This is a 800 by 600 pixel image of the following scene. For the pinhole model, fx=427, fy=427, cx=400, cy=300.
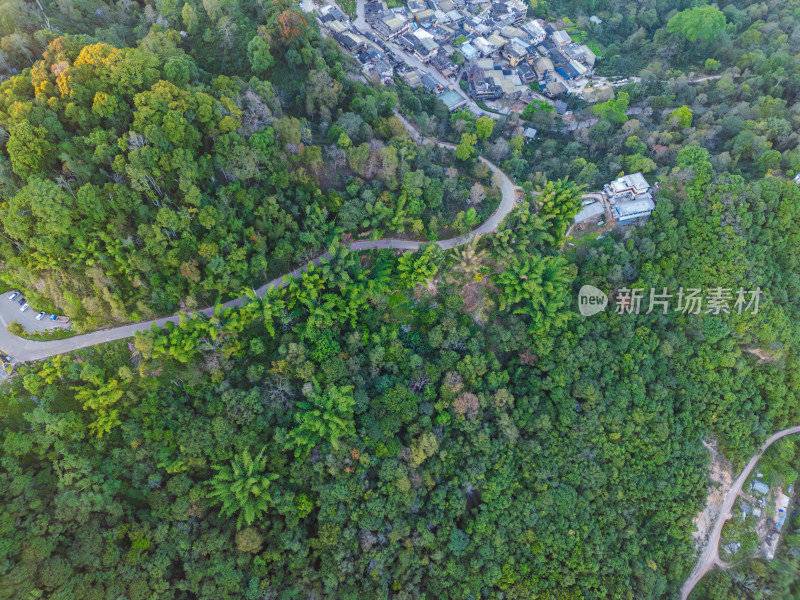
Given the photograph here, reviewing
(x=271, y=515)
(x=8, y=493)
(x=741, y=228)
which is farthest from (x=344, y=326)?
(x=741, y=228)

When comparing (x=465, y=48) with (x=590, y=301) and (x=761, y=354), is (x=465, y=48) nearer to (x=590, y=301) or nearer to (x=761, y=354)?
(x=590, y=301)

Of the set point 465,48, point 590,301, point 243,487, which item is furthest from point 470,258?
point 465,48

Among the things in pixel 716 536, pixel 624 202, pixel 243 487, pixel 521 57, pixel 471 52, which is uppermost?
pixel 471 52

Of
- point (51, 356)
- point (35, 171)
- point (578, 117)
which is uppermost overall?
point (35, 171)

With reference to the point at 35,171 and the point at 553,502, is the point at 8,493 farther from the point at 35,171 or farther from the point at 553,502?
the point at 553,502

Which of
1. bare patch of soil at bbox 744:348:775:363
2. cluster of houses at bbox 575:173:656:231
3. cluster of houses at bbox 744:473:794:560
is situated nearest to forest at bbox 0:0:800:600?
bare patch of soil at bbox 744:348:775:363

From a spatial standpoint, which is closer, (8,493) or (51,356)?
(8,493)
